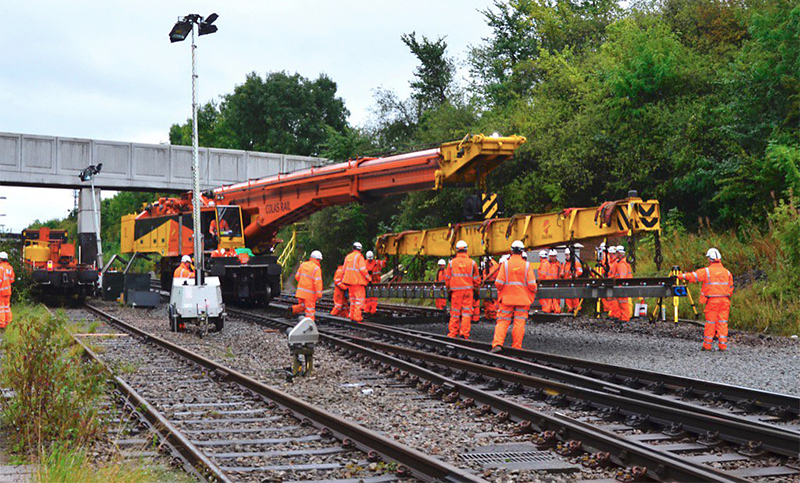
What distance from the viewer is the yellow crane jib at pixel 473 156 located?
13.7 metres

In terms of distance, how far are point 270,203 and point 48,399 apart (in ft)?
45.8

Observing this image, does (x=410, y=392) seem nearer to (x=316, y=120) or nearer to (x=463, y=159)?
(x=463, y=159)

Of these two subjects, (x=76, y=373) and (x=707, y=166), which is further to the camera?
(x=707, y=166)

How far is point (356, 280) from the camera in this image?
671 inches

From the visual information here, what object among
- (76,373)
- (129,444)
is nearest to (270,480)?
(129,444)

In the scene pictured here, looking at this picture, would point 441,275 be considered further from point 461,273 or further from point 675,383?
point 675,383

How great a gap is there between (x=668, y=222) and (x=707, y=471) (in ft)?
58.7

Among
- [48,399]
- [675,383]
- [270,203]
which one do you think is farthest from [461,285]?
[48,399]

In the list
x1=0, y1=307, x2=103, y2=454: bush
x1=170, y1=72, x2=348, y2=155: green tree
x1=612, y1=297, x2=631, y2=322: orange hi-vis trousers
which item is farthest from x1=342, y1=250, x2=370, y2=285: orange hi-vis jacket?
x1=170, y1=72, x2=348, y2=155: green tree

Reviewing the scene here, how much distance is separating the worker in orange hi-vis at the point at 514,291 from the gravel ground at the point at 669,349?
4.23 feet

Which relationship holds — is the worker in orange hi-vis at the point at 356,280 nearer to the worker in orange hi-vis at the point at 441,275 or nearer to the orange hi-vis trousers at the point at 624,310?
the worker in orange hi-vis at the point at 441,275

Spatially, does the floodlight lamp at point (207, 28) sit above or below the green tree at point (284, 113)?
below

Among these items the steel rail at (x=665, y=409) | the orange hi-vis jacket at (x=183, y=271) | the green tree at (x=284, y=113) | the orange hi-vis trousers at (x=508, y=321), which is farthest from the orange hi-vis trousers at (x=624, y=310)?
the green tree at (x=284, y=113)

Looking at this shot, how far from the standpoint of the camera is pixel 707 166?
71.8ft
